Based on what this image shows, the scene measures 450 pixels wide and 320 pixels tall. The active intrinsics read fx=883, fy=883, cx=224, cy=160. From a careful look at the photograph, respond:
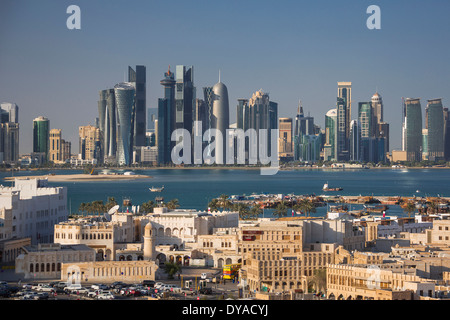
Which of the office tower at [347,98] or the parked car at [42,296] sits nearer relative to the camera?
the parked car at [42,296]

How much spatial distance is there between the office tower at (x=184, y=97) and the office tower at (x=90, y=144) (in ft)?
67.0

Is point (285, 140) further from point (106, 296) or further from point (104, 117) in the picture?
point (106, 296)

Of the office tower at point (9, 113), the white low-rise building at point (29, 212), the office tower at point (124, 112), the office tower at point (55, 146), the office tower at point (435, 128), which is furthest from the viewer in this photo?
the office tower at point (55, 146)

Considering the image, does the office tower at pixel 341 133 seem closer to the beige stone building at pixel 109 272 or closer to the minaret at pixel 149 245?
the minaret at pixel 149 245

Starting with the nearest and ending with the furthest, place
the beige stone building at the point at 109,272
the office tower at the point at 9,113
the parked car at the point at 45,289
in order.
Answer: the parked car at the point at 45,289 < the beige stone building at the point at 109,272 < the office tower at the point at 9,113

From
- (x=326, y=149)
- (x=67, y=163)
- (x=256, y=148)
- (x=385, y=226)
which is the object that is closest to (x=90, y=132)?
(x=67, y=163)

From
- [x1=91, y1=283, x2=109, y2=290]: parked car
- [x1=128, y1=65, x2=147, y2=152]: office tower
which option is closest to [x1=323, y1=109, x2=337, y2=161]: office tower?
[x1=128, y1=65, x2=147, y2=152]: office tower

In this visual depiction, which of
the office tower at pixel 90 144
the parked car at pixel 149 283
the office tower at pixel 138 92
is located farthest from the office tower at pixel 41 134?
the parked car at pixel 149 283

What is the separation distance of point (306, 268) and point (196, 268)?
14.7 feet

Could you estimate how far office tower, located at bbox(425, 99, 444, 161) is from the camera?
412 feet

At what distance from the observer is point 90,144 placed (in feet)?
542

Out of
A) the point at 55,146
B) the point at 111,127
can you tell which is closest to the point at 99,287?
Answer: the point at 111,127

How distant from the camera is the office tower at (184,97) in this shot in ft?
481

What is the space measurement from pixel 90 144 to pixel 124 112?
26683 millimetres
